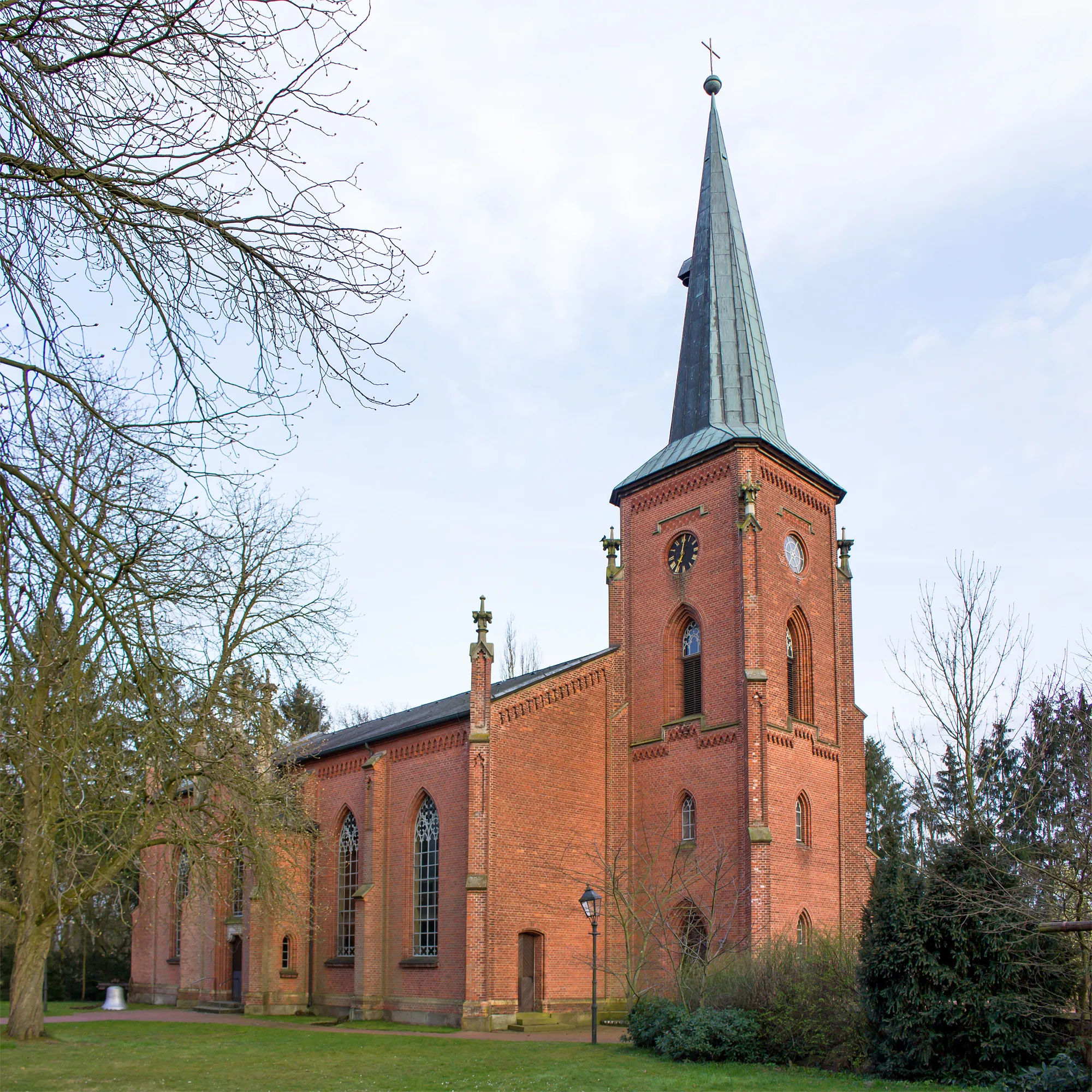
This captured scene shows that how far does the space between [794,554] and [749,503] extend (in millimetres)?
2959

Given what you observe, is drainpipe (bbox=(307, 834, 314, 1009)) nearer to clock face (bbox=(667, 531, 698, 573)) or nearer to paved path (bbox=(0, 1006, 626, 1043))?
paved path (bbox=(0, 1006, 626, 1043))

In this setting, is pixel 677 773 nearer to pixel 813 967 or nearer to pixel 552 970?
pixel 552 970

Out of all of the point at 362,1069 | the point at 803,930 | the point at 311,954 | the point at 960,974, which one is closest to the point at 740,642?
the point at 803,930

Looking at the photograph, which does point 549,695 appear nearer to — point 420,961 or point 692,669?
point 692,669

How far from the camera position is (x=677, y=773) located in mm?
27094

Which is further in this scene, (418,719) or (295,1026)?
(418,719)

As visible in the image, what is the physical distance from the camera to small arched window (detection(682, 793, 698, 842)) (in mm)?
26172

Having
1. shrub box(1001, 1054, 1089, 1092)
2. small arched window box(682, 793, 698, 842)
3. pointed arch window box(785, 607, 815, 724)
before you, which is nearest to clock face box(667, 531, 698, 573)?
pointed arch window box(785, 607, 815, 724)

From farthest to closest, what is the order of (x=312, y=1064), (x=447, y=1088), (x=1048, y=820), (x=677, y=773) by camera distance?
(x=677, y=773)
(x=312, y=1064)
(x=1048, y=820)
(x=447, y=1088)

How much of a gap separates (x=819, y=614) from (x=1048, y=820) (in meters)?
13.5

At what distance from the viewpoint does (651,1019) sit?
63.5 ft

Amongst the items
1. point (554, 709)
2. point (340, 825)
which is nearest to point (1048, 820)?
point (554, 709)

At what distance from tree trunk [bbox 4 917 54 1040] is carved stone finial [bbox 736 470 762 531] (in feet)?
59.2

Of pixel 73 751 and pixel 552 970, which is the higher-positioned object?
pixel 73 751
